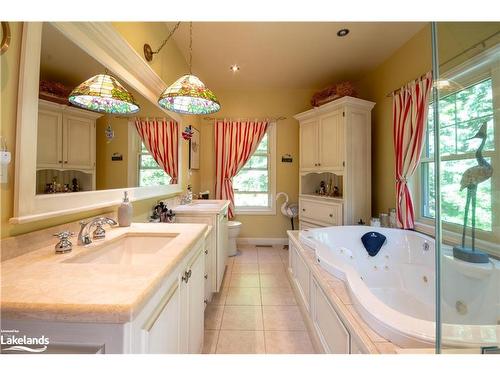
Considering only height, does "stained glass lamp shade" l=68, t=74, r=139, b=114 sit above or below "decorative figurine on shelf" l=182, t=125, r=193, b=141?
below

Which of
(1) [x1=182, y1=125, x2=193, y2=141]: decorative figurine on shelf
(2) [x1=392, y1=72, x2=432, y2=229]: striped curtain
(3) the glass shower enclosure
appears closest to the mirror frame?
(1) [x1=182, y1=125, x2=193, y2=141]: decorative figurine on shelf

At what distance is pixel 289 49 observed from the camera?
105 inches

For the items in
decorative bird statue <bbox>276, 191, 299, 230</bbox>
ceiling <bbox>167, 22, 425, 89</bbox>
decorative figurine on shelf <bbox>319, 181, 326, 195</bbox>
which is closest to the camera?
ceiling <bbox>167, 22, 425, 89</bbox>

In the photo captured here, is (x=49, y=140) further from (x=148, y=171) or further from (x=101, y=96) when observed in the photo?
(x=148, y=171)

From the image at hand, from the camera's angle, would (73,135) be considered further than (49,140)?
Yes

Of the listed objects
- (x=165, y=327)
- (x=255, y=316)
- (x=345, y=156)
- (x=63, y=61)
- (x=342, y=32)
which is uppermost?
(x=342, y=32)

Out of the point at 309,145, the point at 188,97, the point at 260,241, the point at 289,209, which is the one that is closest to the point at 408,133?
the point at 309,145

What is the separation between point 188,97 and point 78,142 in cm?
82

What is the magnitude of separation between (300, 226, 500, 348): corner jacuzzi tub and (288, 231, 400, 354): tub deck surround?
0.03 meters

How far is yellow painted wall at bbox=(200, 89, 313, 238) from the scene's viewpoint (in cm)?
382

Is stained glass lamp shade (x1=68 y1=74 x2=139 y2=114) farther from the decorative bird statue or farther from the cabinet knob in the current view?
the decorative bird statue

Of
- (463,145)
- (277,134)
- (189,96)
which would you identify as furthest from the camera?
(277,134)

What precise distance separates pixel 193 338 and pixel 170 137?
1.84 meters

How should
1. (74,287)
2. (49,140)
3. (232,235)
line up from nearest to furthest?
(74,287)
(49,140)
(232,235)
